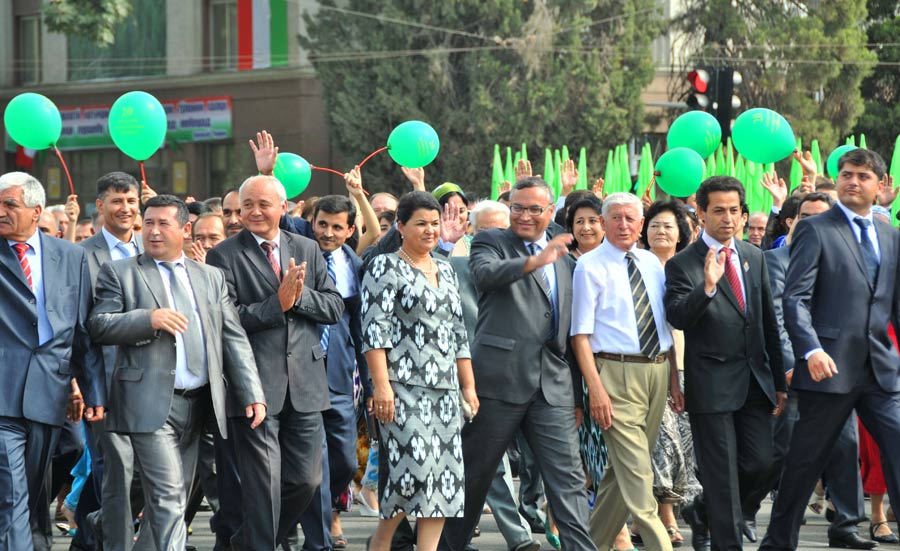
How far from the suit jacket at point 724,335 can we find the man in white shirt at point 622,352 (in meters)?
0.15

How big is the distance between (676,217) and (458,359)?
2021 millimetres

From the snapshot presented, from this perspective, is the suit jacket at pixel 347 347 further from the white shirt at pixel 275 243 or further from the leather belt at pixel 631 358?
the leather belt at pixel 631 358

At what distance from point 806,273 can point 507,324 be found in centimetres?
162

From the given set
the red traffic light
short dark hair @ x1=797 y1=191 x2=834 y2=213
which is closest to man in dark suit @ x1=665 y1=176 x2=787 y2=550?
short dark hair @ x1=797 y1=191 x2=834 y2=213

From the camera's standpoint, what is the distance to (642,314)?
7.88 m

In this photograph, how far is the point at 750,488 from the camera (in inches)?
315

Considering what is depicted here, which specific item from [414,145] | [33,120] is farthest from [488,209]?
[33,120]

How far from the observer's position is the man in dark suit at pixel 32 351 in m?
6.95

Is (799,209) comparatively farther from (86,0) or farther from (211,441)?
(86,0)

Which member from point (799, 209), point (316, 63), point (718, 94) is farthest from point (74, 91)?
point (799, 209)

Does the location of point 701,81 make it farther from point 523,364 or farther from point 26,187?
point 26,187

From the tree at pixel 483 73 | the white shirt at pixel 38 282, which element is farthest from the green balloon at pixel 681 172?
the tree at pixel 483 73

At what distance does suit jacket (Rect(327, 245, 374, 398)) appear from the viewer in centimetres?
877

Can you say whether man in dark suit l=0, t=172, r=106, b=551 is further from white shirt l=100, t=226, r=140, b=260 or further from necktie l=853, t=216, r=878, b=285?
necktie l=853, t=216, r=878, b=285
